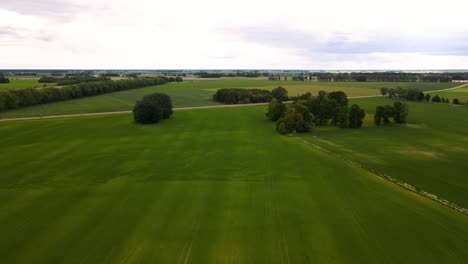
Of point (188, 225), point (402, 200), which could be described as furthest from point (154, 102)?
point (402, 200)

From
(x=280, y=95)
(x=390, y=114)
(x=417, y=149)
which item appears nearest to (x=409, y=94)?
(x=280, y=95)

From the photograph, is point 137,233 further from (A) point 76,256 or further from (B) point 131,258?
(A) point 76,256

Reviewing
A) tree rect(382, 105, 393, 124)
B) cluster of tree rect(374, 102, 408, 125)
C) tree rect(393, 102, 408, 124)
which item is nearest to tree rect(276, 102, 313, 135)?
cluster of tree rect(374, 102, 408, 125)

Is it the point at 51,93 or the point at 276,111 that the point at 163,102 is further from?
the point at 51,93

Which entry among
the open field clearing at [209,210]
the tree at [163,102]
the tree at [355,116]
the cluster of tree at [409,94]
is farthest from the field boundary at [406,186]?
the cluster of tree at [409,94]

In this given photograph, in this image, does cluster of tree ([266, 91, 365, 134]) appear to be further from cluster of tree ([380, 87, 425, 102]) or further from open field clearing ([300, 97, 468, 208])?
cluster of tree ([380, 87, 425, 102])
